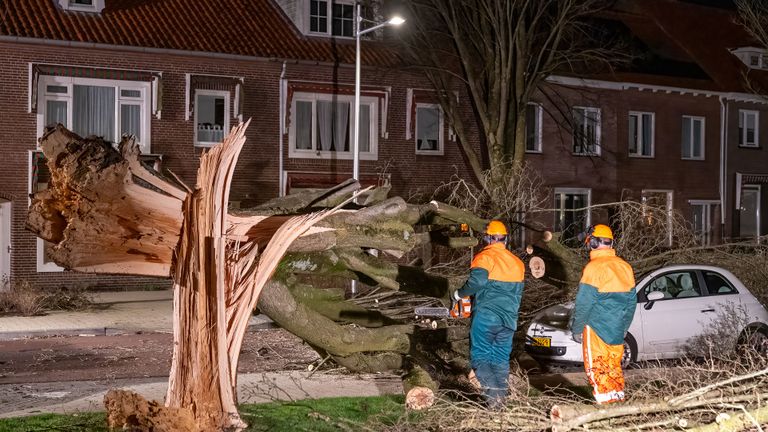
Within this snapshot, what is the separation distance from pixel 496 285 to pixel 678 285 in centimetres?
518

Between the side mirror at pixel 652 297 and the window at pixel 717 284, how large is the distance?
3.24ft

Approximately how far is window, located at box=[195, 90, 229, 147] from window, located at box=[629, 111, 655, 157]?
14.6 metres

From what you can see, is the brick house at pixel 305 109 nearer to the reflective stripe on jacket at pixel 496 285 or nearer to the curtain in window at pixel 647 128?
the curtain in window at pixel 647 128

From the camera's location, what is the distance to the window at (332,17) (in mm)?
28109

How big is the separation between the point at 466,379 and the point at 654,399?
3.39 m

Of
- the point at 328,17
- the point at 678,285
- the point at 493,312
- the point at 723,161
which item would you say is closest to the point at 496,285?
the point at 493,312

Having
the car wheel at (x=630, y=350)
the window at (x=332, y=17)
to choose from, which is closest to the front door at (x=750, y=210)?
the window at (x=332, y=17)

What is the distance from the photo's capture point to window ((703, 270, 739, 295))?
13.1 metres

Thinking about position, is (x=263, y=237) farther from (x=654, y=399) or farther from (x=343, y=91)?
(x=343, y=91)

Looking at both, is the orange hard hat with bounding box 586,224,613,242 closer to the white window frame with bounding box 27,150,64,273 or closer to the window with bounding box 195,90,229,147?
the white window frame with bounding box 27,150,64,273

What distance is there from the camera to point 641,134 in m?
33.2

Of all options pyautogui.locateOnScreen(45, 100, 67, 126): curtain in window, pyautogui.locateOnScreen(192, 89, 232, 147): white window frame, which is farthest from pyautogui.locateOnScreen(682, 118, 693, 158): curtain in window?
pyautogui.locateOnScreen(45, 100, 67, 126): curtain in window

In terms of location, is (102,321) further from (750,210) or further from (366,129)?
(750,210)

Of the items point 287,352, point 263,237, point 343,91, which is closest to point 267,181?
point 343,91
